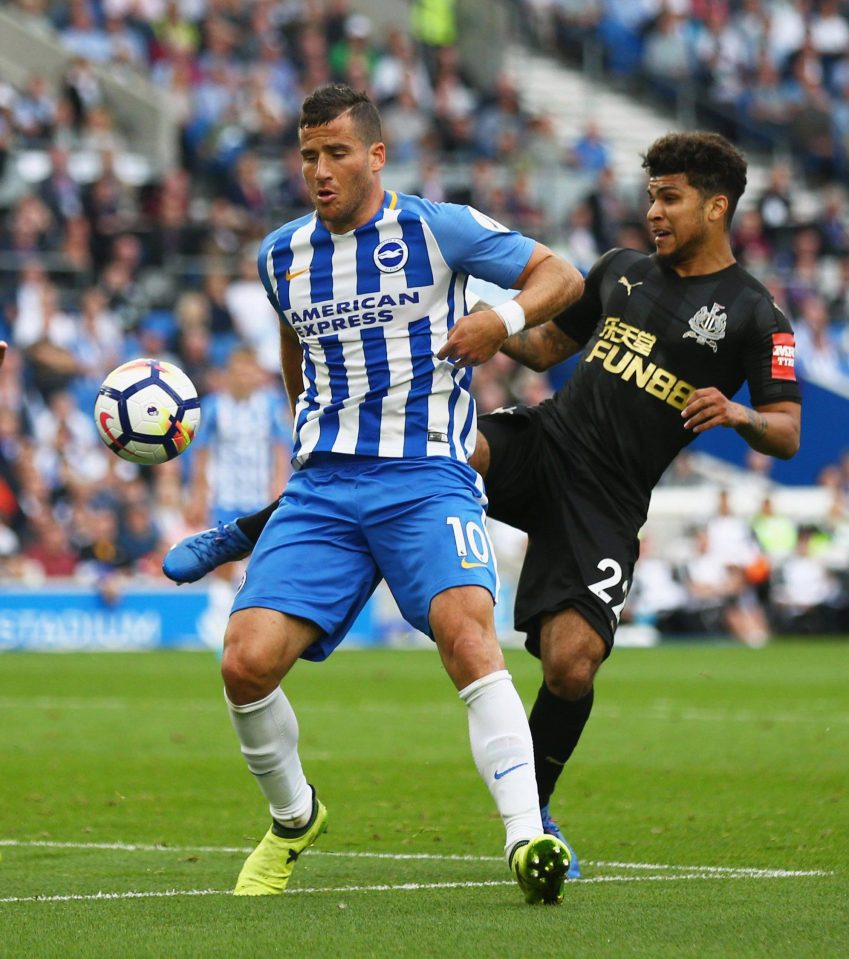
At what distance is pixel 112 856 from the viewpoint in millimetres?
7160

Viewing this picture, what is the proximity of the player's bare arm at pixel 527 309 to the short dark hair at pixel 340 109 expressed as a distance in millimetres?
667

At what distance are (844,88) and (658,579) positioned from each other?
1254 centimetres

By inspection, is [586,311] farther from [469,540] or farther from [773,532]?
[773,532]

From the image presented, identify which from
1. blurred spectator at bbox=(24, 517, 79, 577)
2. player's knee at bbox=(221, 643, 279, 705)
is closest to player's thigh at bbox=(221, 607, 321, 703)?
player's knee at bbox=(221, 643, 279, 705)

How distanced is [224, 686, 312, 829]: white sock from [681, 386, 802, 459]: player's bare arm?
162 centimetres

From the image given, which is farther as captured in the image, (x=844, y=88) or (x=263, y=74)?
(x=844, y=88)

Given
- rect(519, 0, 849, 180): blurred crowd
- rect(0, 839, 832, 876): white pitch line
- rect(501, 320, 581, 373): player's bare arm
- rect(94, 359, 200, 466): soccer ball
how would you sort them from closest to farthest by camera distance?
rect(0, 839, 832, 876): white pitch line → rect(94, 359, 200, 466): soccer ball → rect(501, 320, 581, 373): player's bare arm → rect(519, 0, 849, 180): blurred crowd

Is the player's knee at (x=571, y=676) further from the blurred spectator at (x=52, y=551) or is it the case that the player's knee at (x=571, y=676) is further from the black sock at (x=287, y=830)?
the blurred spectator at (x=52, y=551)

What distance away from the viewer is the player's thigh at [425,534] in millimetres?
5984

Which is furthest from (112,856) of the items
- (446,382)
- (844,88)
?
(844,88)

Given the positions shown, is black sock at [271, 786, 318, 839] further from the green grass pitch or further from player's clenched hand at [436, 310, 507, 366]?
player's clenched hand at [436, 310, 507, 366]

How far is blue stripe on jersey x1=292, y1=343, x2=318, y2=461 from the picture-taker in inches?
249

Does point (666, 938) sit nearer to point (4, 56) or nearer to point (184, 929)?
point (184, 929)

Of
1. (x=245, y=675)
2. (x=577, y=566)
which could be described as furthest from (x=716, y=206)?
(x=245, y=675)
